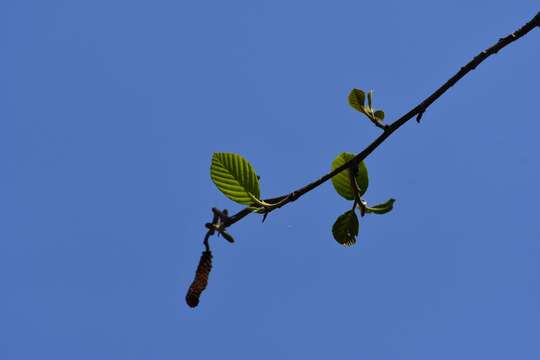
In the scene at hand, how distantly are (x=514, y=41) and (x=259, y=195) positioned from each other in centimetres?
83

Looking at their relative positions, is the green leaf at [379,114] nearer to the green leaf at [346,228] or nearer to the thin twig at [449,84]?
the green leaf at [346,228]

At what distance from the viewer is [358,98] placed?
240 cm

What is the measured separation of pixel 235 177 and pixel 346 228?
50cm

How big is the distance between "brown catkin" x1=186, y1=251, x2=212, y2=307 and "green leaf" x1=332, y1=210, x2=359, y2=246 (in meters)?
0.82

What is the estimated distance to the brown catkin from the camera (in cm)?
170

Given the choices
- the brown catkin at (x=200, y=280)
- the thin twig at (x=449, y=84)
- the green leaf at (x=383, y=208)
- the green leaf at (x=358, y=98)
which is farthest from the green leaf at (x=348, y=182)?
the brown catkin at (x=200, y=280)

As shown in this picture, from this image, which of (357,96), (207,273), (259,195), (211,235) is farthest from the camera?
(357,96)

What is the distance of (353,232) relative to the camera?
102 inches

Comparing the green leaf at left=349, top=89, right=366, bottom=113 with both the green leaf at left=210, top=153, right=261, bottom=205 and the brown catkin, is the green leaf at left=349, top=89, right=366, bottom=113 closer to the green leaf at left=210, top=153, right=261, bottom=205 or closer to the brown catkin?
the green leaf at left=210, top=153, right=261, bottom=205

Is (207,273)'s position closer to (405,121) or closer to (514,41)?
(405,121)

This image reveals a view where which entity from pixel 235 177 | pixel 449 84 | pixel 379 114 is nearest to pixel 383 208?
pixel 379 114

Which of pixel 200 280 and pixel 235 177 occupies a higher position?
pixel 235 177

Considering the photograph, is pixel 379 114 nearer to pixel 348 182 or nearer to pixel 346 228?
pixel 348 182

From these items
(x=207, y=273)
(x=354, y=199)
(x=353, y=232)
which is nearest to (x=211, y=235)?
(x=207, y=273)
